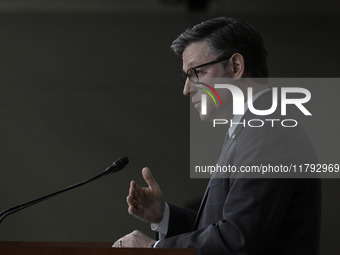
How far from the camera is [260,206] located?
4.42 ft

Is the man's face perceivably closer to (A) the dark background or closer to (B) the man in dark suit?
(B) the man in dark suit

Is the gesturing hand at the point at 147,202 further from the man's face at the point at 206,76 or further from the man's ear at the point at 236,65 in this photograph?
the man's ear at the point at 236,65

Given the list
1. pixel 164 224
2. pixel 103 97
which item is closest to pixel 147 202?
pixel 164 224

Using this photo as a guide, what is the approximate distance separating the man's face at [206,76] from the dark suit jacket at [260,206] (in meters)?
0.18

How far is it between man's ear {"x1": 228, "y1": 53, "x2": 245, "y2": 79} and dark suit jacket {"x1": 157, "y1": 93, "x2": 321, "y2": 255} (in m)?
0.21

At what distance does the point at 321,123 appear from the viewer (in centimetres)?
413

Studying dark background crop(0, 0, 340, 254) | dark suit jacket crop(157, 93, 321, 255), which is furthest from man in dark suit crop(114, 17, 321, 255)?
dark background crop(0, 0, 340, 254)

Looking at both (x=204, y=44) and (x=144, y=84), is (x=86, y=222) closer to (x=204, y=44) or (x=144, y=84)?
(x=144, y=84)

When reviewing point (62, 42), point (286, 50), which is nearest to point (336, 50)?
point (286, 50)

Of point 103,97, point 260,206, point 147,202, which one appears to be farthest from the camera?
point 103,97

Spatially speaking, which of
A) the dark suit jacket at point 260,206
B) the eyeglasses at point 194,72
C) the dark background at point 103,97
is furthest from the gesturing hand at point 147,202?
the dark background at point 103,97

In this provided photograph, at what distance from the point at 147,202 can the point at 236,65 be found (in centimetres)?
53

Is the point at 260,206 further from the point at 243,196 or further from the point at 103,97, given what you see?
the point at 103,97

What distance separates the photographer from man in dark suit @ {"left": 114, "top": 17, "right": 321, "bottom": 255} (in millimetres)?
1340
